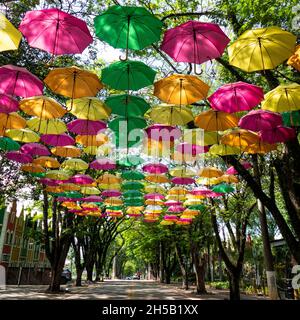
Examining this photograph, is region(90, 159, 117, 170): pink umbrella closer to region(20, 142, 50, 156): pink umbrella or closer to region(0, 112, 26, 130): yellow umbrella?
region(20, 142, 50, 156): pink umbrella

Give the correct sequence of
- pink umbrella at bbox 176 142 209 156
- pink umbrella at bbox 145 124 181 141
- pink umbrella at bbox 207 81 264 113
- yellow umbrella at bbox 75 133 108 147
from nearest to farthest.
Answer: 1. pink umbrella at bbox 207 81 264 113
2. pink umbrella at bbox 145 124 181 141
3. pink umbrella at bbox 176 142 209 156
4. yellow umbrella at bbox 75 133 108 147

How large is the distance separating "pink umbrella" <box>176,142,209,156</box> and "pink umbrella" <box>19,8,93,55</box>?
5.03m

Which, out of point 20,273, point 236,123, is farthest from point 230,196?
point 20,273

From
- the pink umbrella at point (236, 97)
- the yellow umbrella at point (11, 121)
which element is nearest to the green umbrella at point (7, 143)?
the yellow umbrella at point (11, 121)

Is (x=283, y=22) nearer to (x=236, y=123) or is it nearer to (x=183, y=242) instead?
(x=236, y=123)

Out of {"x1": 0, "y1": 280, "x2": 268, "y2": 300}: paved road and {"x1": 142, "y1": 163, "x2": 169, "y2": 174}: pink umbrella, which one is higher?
{"x1": 142, "y1": 163, "x2": 169, "y2": 174}: pink umbrella

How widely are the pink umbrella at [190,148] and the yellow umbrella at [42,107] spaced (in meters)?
3.94

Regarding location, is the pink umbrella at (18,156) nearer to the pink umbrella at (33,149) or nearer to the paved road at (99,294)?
the pink umbrella at (33,149)

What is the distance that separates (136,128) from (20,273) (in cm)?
2371

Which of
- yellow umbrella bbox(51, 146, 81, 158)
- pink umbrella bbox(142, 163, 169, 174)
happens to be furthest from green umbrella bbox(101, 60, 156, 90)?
pink umbrella bbox(142, 163, 169, 174)

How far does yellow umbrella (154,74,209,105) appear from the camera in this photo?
708 centimetres

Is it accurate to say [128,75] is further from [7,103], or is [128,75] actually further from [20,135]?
[20,135]

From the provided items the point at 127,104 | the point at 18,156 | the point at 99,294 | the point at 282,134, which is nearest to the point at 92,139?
the point at 127,104

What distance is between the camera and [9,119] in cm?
902
